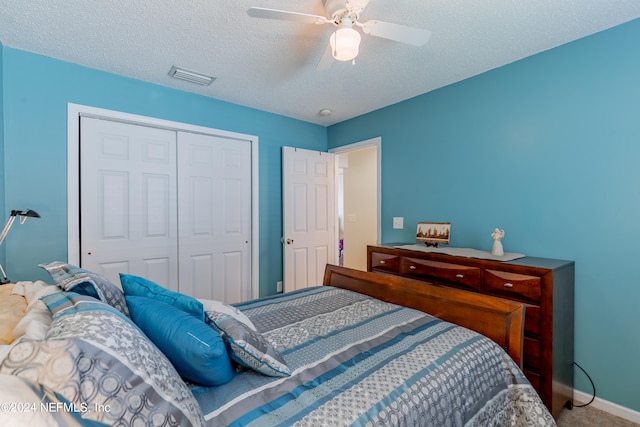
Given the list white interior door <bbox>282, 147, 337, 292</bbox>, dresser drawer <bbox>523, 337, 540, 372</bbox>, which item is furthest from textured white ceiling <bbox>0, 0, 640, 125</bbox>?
dresser drawer <bbox>523, 337, 540, 372</bbox>

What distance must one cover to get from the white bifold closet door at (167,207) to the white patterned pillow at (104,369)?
2148 mm

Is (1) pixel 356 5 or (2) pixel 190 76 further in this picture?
(2) pixel 190 76

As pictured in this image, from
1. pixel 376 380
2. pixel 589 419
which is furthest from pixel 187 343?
pixel 589 419

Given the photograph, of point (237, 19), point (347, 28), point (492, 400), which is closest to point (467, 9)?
point (347, 28)

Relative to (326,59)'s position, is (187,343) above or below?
below

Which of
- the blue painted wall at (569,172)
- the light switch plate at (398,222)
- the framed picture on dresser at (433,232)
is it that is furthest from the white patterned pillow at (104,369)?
the light switch plate at (398,222)

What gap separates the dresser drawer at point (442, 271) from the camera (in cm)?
218

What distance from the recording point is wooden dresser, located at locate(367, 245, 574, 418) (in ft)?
5.97

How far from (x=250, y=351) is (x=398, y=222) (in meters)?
2.57

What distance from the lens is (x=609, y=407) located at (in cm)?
197

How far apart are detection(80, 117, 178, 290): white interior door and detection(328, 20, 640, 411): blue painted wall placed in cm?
273

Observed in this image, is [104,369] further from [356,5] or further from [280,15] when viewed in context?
[356,5]

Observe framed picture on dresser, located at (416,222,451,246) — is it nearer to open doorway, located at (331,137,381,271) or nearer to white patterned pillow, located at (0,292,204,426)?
open doorway, located at (331,137,381,271)

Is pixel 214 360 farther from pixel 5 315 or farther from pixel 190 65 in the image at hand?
pixel 190 65
